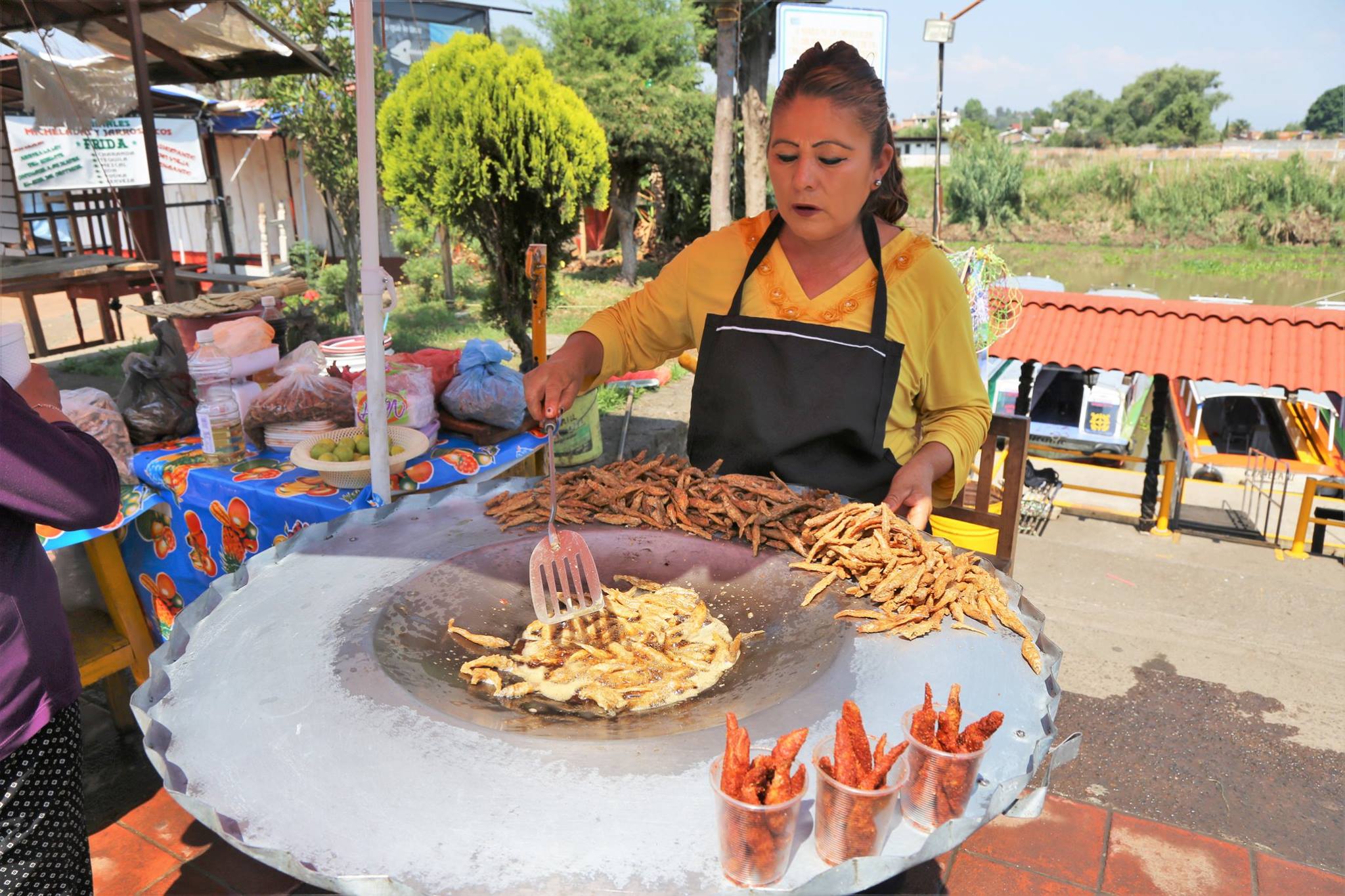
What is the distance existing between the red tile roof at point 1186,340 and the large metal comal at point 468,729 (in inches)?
211

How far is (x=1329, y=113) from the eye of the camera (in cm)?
9319

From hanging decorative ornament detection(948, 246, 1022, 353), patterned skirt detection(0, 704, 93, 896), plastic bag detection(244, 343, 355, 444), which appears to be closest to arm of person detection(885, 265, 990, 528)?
patterned skirt detection(0, 704, 93, 896)

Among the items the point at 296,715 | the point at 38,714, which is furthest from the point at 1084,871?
the point at 38,714

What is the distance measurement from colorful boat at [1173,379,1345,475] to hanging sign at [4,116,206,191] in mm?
10122

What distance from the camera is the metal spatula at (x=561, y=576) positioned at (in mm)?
1549

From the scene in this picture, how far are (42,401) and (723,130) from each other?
454 inches

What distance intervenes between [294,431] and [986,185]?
3302 cm

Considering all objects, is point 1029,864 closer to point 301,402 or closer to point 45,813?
point 45,813

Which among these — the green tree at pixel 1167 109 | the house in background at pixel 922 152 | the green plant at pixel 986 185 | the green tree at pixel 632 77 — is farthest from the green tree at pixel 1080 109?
the green tree at pixel 632 77

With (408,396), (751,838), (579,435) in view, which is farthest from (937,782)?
(579,435)

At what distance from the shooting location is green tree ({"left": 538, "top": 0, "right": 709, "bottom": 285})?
1633 cm

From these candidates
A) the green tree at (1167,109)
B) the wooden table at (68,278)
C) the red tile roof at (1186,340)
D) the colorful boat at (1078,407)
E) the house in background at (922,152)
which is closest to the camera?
the red tile roof at (1186,340)

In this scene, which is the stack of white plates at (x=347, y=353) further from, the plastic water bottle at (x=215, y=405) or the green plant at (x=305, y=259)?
the green plant at (x=305, y=259)

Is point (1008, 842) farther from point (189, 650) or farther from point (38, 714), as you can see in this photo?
point (38, 714)
